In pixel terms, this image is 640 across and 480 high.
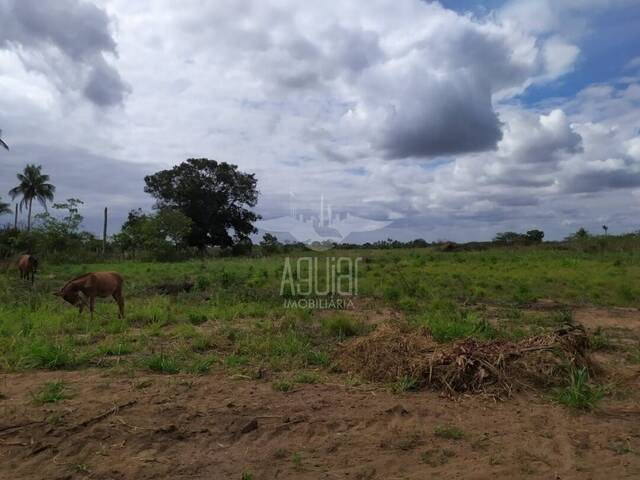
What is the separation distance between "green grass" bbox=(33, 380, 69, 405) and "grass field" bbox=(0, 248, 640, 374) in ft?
2.70

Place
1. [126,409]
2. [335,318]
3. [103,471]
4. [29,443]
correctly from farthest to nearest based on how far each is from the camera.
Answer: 1. [335,318]
2. [126,409]
3. [29,443]
4. [103,471]

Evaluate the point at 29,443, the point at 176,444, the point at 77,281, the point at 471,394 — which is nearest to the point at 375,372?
the point at 471,394

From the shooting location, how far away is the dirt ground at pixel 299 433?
3311 millimetres

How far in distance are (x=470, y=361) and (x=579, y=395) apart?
934 millimetres

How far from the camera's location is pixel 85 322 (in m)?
7.68

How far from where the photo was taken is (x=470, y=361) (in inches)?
191

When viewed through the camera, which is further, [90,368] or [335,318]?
[335,318]

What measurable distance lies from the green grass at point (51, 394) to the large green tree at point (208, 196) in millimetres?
32101

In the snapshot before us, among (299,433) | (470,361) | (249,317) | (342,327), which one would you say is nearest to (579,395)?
(470,361)

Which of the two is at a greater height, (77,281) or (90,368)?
(77,281)

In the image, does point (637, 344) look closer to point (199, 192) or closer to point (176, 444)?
point (176, 444)

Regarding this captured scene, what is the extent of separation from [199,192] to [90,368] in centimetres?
3181

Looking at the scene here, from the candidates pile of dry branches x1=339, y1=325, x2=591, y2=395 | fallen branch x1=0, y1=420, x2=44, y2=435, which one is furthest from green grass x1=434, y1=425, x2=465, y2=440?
fallen branch x1=0, y1=420, x2=44, y2=435

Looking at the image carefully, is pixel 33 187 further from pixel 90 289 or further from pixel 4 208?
pixel 90 289
